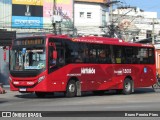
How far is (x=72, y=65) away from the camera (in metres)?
23.6

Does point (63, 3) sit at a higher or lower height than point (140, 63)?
higher

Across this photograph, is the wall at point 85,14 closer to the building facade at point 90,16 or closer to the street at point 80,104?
the building facade at point 90,16

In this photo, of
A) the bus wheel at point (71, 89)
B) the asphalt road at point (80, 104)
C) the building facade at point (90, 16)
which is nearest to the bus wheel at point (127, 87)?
the bus wheel at point (71, 89)

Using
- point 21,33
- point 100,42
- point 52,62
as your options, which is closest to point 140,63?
point 100,42

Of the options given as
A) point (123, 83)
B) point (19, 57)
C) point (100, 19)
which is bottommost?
point (123, 83)

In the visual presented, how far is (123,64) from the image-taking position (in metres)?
27.7

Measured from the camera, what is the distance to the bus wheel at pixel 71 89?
23548mm

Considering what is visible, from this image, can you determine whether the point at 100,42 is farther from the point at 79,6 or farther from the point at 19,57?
the point at 79,6

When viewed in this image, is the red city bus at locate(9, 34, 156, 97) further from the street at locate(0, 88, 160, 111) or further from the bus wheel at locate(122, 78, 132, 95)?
the street at locate(0, 88, 160, 111)

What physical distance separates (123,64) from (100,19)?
1380 inches

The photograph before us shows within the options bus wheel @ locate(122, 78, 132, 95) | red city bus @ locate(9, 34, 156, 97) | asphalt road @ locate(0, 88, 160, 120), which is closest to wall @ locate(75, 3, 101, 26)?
red city bus @ locate(9, 34, 156, 97)

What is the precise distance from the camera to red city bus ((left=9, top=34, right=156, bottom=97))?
22.3 metres

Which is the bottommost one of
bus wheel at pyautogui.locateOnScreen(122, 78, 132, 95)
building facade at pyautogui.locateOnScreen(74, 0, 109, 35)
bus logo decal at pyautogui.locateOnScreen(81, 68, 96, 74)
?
bus wheel at pyautogui.locateOnScreen(122, 78, 132, 95)

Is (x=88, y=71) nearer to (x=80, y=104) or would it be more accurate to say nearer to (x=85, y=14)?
(x=80, y=104)
